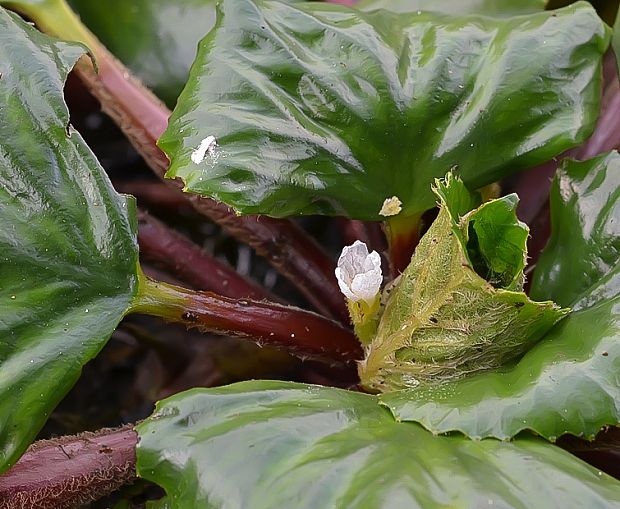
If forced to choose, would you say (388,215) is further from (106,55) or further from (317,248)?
(106,55)

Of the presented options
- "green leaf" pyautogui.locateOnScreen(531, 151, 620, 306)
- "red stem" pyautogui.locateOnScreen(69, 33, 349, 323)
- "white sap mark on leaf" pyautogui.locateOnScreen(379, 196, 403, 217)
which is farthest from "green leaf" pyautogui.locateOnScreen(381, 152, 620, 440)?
"red stem" pyautogui.locateOnScreen(69, 33, 349, 323)

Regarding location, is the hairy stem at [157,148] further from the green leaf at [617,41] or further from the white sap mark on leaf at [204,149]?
the green leaf at [617,41]

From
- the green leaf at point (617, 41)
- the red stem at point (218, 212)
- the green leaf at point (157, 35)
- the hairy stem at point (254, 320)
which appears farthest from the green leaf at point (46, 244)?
the green leaf at point (617, 41)

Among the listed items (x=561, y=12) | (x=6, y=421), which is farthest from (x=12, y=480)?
(x=561, y=12)

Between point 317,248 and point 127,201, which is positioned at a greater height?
point 127,201

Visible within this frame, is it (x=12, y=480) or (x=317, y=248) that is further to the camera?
(x=317, y=248)

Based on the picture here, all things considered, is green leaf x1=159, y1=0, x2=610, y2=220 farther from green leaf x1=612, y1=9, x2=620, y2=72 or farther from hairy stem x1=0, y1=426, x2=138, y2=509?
hairy stem x1=0, y1=426, x2=138, y2=509
